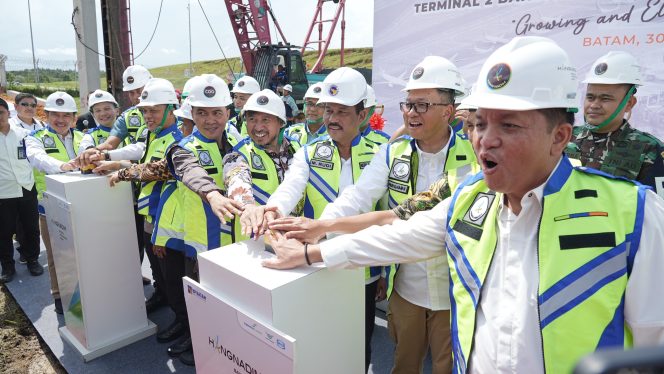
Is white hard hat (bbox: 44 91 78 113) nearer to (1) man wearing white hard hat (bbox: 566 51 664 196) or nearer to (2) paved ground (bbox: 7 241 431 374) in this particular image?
(2) paved ground (bbox: 7 241 431 374)

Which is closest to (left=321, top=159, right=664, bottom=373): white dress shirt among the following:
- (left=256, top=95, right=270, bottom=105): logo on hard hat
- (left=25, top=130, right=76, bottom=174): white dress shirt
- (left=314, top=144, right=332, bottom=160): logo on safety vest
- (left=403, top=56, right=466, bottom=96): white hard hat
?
(left=403, top=56, right=466, bottom=96): white hard hat

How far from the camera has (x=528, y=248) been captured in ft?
3.46

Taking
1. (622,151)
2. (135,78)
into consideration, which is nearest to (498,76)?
(622,151)

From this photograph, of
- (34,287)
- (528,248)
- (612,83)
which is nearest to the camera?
(528,248)

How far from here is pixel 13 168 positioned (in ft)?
13.4

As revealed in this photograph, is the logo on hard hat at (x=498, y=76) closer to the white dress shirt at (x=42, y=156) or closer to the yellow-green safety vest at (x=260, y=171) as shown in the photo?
the yellow-green safety vest at (x=260, y=171)

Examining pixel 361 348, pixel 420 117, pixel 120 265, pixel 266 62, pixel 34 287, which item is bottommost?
pixel 34 287

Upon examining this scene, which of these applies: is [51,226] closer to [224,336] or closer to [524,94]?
[224,336]

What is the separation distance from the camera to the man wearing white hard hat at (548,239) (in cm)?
93

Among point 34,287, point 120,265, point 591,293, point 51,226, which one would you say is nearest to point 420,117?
point 591,293

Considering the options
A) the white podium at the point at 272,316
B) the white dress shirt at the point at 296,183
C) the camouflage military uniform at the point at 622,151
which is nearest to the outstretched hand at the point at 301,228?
the white podium at the point at 272,316

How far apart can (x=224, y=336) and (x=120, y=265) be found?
6.85 ft

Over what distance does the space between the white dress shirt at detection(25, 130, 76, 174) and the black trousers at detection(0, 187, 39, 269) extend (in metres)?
0.80

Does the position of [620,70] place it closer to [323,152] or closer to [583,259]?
[323,152]
